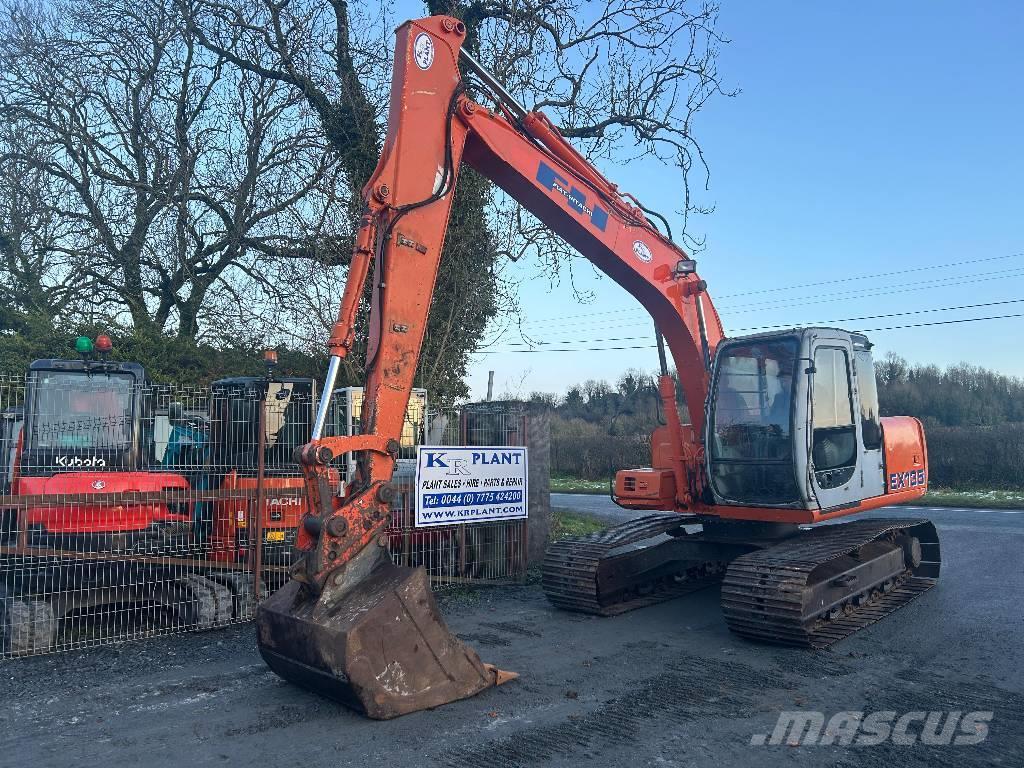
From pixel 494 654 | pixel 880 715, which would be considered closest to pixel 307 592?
pixel 494 654

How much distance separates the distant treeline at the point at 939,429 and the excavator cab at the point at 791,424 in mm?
13143

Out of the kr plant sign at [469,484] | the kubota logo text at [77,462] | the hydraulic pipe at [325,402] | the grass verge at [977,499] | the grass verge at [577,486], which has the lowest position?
the grass verge at [977,499]

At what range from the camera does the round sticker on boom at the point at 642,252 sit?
7.40 m

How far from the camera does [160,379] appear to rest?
560 inches

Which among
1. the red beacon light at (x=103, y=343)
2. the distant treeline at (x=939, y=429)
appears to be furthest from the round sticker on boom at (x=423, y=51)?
the distant treeline at (x=939, y=429)

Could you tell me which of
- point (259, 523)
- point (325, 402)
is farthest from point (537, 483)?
point (325, 402)

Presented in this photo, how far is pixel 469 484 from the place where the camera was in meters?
8.38

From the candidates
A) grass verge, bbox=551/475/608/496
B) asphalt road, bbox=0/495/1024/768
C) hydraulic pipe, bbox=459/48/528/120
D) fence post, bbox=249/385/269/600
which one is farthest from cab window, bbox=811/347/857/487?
grass verge, bbox=551/475/608/496

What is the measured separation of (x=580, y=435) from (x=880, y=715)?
28.8m

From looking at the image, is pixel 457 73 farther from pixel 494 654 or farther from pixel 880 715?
pixel 880 715

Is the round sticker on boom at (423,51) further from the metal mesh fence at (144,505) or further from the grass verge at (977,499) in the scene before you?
the grass verge at (977,499)

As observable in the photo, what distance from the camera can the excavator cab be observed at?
22.7ft

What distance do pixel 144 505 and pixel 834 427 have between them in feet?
19.9

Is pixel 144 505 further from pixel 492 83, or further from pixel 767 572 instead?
pixel 767 572
